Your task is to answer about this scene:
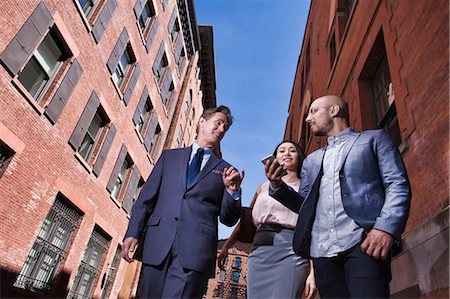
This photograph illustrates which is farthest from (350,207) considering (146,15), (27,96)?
(146,15)

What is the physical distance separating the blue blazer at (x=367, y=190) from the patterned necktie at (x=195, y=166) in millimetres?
668

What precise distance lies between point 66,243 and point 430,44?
11543mm

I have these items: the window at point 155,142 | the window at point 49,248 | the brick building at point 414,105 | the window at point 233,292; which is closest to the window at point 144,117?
the window at point 155,142

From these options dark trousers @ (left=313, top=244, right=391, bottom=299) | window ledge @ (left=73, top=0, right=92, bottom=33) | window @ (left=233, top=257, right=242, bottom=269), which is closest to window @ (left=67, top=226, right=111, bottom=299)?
window ledge @ (left=73, top=0, right=92, bottom=33)

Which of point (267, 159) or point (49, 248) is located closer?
point (267, 159)

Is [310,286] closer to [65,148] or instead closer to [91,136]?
[65,148]

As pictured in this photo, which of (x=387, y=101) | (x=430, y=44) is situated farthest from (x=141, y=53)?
(x=430, y=44)

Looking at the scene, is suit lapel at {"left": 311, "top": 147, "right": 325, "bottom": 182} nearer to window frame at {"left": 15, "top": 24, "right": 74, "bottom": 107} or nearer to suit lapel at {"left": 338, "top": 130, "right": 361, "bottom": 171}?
suit lapel at {"left": 338, "top": 130, "right": 361, "bottom": 171}

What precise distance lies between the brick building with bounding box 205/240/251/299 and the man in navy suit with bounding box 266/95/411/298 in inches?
1696

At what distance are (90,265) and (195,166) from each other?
40.0ft

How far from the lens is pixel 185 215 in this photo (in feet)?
7.80

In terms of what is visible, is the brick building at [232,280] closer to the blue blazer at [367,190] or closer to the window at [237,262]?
the window at [237,262]

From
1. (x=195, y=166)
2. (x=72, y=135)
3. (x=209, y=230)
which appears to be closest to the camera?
(x=209, y=230)

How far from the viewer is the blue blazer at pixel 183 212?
2240mm
